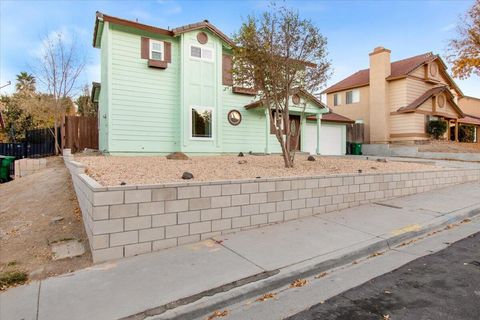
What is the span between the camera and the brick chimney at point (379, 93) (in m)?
22.5

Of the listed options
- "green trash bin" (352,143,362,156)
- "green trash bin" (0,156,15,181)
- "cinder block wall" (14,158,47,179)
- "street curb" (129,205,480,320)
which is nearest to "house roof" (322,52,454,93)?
"green trash bin" (352,143,362,156)

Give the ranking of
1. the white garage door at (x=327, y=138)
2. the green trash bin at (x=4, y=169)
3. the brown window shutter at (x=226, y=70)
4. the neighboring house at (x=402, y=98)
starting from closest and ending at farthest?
the green trash bin at (x=4, y=169)
the brown window shutter at (x=226, y=70)
the white garage door at (x=327, y=138)
the neighboring house at (x=402, y=98)

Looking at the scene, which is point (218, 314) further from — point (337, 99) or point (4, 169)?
point (337, 99)

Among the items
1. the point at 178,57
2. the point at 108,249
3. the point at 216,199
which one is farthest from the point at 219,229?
the point at 178,57

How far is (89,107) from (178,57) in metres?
17.8

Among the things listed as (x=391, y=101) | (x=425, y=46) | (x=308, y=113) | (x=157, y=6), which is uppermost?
(x=425, y=46)

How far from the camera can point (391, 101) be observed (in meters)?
22.7

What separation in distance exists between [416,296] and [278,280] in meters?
1.53

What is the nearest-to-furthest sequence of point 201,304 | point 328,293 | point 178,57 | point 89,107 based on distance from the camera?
point 201,304, point 328,293, point 178,57, point 89,107

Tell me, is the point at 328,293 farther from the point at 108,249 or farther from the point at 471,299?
the point at 108,249

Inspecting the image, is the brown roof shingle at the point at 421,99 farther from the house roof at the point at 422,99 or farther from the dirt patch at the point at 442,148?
the dirt patch at the point at 442,148

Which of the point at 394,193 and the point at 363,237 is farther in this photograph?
the point at 394,193

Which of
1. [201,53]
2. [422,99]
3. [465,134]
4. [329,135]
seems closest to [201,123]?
[201,53]

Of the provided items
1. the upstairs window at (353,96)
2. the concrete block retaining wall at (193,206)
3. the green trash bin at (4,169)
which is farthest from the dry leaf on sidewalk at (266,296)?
the upstairs window at (353,96)
